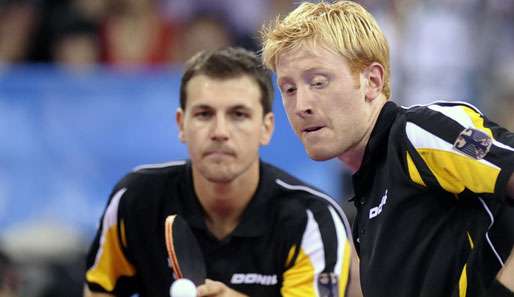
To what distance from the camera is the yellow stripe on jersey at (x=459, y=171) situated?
3174 mm

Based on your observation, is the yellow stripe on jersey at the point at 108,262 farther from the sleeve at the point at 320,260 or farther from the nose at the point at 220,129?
the sleeve at the point at 320,260

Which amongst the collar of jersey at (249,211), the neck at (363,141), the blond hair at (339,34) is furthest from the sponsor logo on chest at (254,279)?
the blond hair at (339,34)

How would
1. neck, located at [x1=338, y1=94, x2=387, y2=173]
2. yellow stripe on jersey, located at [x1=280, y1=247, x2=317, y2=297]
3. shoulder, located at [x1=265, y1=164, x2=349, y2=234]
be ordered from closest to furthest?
neck, located at [x1=338, y1=94, x2=387, y2=173]
yellow stripe on jersey, located at [x1=280, y1=247, x2=317, y2=297]
shoulder, located at [x1=265, y1=164, x2=349, y2=234]

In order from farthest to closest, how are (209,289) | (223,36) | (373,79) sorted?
(223,36) < (209,289) < (373,79)

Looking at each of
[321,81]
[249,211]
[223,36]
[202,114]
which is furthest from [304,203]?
[223,36]

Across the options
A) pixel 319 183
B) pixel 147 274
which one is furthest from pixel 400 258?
pixel 319 183

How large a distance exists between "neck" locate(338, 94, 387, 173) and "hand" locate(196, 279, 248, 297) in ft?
2.76

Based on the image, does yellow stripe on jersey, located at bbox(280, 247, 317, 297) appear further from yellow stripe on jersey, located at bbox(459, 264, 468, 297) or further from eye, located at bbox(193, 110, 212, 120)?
yellow stripe on jersey, located at bbox(459, 264, 468, 297)

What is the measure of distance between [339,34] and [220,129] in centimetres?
125

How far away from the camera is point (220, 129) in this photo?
480 cm

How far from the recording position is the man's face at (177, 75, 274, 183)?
4.82m

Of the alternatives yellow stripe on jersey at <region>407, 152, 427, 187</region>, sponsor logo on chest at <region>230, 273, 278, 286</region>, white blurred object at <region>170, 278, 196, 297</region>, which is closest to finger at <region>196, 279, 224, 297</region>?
white blurred object at <region>170, 278, 196, 297</region>

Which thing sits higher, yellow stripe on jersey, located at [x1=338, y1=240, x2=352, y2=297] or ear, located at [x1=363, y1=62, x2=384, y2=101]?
ear, located at [x1=363, y1=62, x2=384, y2=101]

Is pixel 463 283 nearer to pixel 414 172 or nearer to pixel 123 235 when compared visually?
pixel 414 172
